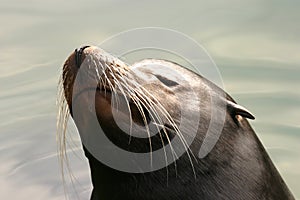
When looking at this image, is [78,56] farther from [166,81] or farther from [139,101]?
[166,81]

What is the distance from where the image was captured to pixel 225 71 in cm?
1320

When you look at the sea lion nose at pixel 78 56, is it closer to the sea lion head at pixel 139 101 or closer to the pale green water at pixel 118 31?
the sea lion head at pixel 139 101

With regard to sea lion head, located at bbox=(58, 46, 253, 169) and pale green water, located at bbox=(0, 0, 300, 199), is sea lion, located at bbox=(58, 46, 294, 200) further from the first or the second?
pale green water, located at bbox=(0, 0, 300, 199)

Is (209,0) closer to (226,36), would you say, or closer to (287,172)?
(226,36)

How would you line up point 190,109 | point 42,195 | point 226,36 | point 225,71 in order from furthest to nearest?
point 226,36 < point 225,71 < point 42,195 < point 190,109

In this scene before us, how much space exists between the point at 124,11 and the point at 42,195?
419 centimetres

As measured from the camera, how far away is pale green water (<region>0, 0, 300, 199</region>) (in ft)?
38.0

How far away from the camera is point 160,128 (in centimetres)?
732

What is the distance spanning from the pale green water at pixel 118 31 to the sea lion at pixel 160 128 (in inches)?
126

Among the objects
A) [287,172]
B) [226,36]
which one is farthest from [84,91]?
[226,36]

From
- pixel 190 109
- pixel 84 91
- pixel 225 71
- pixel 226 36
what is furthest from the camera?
pixel 226 36

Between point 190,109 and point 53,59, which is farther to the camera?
point 53,59

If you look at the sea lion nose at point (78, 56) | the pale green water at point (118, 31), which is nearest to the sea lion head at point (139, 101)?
the sea lion nose at point (78, 56)

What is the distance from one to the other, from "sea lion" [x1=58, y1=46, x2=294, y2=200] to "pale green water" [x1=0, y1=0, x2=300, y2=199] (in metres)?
3.20
